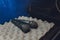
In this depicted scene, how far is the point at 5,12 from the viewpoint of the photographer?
114cm

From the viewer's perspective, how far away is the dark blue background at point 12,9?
3.70ft

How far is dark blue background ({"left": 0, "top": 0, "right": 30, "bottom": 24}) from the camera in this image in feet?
3.70

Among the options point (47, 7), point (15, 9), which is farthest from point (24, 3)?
point (47, 7)

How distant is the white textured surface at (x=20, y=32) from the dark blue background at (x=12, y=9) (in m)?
0.09

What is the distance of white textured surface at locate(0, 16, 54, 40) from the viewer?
871mm

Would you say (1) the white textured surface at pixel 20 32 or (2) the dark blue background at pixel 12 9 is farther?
(2) the dark blue background at pixel 12 9

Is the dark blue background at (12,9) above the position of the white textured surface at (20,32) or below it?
above

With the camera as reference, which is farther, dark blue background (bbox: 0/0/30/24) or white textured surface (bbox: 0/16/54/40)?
dark blue background (bbox: 0/0/30/24)

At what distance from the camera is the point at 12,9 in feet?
3.84

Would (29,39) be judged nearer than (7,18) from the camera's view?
Yes

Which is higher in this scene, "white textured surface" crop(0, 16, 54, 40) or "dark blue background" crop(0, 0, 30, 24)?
"dark blue background" crop(0, 0, 30, 24)

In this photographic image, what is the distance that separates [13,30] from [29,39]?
177mm

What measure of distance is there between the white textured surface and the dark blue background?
3.6 inches

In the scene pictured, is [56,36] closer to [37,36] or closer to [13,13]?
[37,36]
